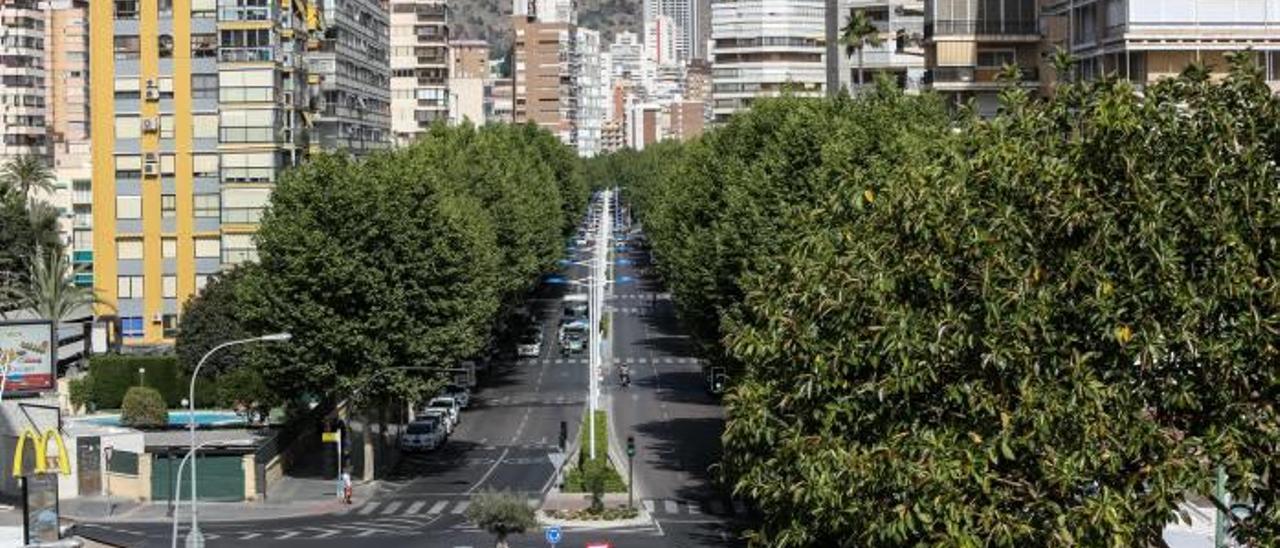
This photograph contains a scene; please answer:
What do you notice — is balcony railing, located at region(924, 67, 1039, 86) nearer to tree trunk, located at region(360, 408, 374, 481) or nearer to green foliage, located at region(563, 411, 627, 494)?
green foliage, located at region(563, 411, 627, 494)

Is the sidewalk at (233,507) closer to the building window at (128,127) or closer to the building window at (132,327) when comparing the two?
the building window at (128,127)

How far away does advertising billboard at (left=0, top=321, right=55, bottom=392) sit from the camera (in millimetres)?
90125

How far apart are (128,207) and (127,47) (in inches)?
342

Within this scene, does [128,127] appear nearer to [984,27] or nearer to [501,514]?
[984,27]

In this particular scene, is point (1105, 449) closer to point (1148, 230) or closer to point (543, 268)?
point (1148, 230)

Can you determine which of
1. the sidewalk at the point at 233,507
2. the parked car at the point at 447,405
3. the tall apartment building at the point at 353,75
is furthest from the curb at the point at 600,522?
the tall apartment building at the point at 353,75

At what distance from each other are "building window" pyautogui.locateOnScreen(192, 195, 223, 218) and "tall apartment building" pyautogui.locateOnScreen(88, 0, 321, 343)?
5cm

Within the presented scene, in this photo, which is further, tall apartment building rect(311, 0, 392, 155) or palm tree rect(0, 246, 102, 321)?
tall apartment building rect(311, 0, 392, 155)

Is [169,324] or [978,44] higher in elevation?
[978,44]

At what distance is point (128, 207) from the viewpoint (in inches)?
4449

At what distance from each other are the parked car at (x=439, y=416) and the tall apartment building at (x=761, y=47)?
311 feet

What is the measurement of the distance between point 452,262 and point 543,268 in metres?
55.8

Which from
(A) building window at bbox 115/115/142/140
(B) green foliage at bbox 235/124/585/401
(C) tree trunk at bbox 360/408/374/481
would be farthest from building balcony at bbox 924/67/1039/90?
(A) building window at bbox 115/115/142/140

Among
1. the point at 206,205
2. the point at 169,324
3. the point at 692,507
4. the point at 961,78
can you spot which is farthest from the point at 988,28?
the point at 169,324
